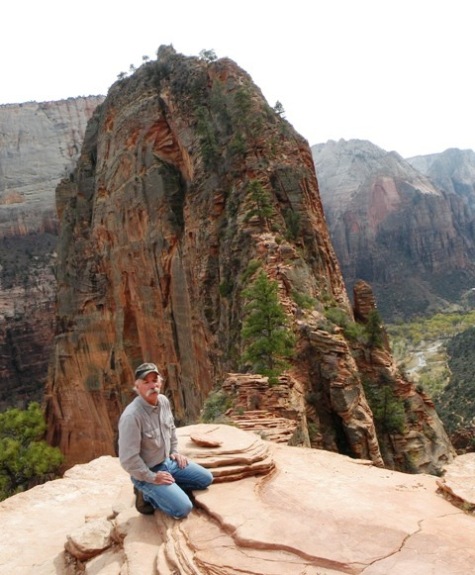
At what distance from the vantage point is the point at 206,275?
2630cm

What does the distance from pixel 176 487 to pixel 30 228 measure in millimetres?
98033

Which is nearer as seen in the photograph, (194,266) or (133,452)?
(133,452)

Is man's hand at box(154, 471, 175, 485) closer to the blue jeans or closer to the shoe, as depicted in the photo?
the blue jeans

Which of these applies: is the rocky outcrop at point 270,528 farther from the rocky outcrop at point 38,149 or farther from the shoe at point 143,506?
the rocky outcrop at point 38,149

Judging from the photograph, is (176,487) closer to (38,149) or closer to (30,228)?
(30,228)

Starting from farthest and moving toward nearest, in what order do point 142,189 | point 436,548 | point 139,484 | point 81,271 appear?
point 81,271
point 142,189
point 139,484
point 436,548

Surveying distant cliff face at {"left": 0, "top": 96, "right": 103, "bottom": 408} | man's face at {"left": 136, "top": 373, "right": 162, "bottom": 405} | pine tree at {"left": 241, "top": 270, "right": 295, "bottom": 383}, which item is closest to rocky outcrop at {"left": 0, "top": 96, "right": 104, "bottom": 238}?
distant cliff face at {"left": 0, "top": 96, "right": 103, "bottom": 408}

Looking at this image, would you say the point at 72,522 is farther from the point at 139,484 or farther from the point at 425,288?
the point at 425,288

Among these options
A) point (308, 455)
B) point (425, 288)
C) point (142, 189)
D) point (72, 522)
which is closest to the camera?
point (72, 522)

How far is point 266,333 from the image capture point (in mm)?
18000

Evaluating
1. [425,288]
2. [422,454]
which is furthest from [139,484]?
[425,288]

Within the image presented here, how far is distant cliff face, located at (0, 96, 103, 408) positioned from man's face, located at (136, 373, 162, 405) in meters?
71.4

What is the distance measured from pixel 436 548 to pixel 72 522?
18.0 ft

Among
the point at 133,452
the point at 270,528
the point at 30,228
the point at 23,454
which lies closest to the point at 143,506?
the point at 133,452
